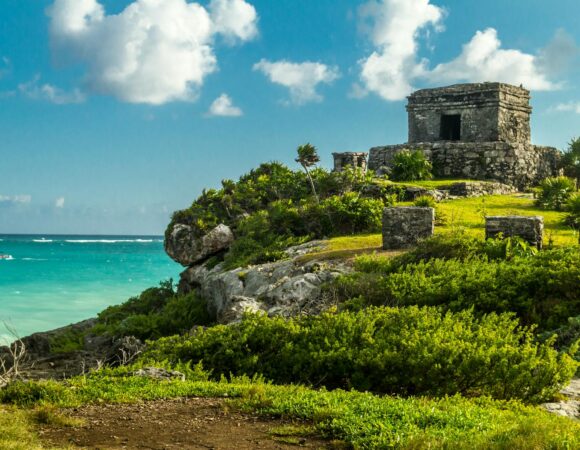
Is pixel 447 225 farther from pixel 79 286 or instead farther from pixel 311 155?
pixel 79 286

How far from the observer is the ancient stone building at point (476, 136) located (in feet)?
93.0

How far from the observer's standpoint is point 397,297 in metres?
12.8

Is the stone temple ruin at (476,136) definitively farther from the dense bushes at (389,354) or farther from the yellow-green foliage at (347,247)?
the dense bushes at (389,354)

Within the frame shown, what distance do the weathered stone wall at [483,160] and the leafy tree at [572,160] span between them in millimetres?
2825

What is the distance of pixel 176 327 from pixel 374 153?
619 inches

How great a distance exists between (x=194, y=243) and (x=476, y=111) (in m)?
14.5

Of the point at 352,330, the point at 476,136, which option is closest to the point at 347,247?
the point at 352,330

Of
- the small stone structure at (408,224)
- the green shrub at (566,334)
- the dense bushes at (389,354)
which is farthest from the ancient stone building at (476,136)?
Result: the dense bushes at (389,354)

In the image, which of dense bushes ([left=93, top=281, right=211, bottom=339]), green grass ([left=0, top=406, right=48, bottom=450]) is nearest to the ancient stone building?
dense bushes ([left=93, top=281, right=211, bottom=339])

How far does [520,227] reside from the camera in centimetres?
1587

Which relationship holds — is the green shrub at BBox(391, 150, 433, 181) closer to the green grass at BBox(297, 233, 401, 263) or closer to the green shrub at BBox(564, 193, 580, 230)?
the green shrub at BBox(564, 193, 580, 230)

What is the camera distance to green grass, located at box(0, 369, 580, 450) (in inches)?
244

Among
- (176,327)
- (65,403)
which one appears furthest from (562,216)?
(65,403)

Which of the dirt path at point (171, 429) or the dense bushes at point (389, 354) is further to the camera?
the dense bushes at point (389, 354)
